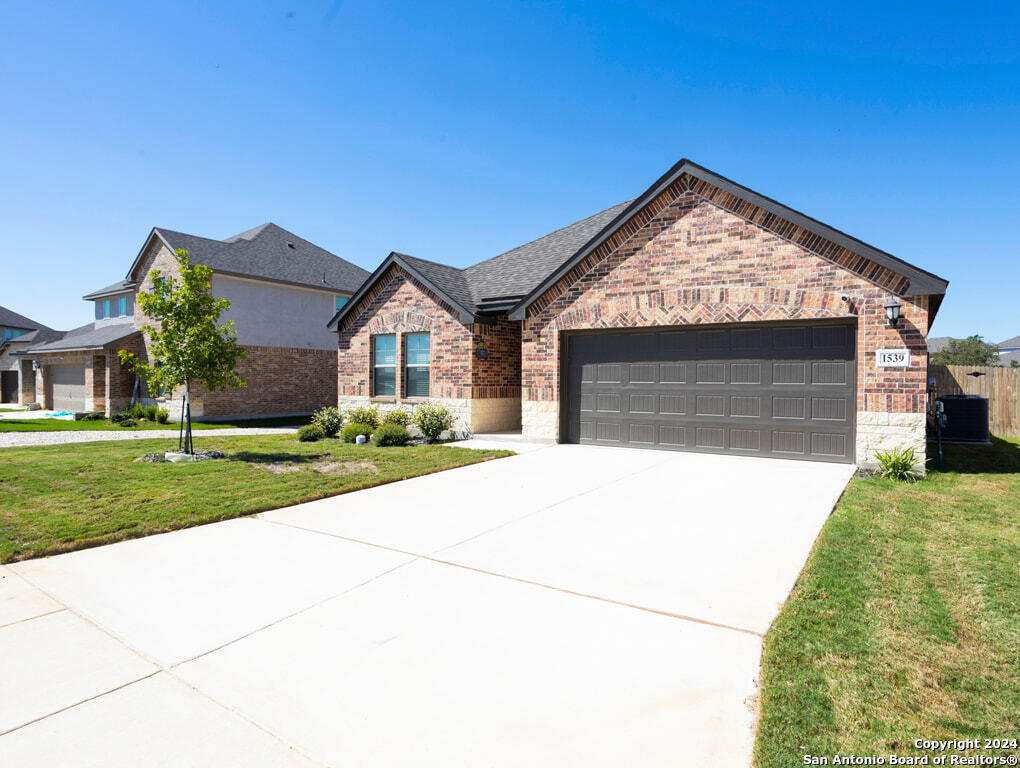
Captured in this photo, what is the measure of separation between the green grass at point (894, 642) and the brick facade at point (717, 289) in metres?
3.91

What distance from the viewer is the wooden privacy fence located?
52.4 feet

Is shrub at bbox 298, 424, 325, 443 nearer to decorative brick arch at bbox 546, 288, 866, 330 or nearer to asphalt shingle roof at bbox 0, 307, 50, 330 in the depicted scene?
decorative brick arch at bbox 546, 288, 866, 330

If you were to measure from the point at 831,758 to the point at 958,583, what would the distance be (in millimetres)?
2989

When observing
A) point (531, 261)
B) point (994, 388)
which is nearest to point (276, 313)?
point (531, 261)

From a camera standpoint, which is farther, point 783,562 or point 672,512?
point 672,512

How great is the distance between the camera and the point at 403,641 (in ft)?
11.4

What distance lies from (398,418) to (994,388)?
17810mm

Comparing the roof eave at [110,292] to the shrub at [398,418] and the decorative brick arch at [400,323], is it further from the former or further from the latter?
the shrub at [398,418]

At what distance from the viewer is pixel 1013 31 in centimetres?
1005

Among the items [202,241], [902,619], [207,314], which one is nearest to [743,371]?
[902,619]

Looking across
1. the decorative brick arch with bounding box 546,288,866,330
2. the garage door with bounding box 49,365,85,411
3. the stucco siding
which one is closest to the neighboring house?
the garage door with bounding box 49,365,85,411

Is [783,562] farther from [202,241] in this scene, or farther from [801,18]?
[202,241]

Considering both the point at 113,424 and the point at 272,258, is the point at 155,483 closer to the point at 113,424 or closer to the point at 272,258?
the point at 113,424

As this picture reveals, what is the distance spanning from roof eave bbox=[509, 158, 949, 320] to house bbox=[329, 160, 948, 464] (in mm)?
29
